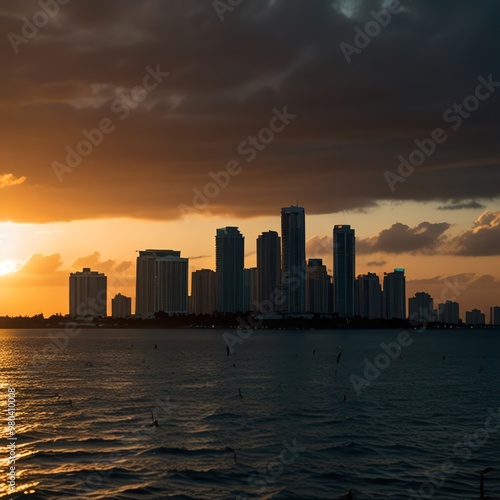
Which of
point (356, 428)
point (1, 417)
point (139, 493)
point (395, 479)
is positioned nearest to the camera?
point (139, 493)

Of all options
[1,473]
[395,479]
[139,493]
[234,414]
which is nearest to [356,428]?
[234,414]

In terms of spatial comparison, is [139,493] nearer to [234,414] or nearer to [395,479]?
[395,479]

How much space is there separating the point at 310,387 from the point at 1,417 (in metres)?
50.9

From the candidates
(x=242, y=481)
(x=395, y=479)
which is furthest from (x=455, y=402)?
(x=242, y=481)

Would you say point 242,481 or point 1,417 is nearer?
Answer: point 242,481

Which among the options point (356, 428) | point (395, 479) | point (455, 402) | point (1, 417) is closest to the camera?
point (395, 479)

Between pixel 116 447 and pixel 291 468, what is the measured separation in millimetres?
15844

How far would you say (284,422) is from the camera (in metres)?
73.4

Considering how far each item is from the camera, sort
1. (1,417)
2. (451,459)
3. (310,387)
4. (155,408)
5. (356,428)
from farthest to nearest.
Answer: (310,387) < (155,408) < (1,417) < (356,428) < (451,459)

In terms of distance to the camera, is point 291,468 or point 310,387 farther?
point 310,387

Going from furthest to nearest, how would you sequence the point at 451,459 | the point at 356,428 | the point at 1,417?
the point at 1,417
the point at 356,428
the point at 451,459

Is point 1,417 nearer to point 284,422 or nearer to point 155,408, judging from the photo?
point 155,408

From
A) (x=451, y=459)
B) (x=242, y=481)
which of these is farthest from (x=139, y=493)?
(x=451, y=459)

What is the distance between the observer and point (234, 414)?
7856cm
